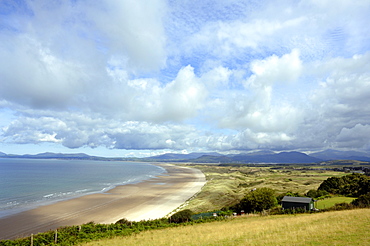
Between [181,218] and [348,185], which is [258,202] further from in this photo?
[348,185]

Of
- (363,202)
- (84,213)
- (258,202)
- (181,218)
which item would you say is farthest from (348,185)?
(84,213)

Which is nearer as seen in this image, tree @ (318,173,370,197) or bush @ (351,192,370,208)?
bush @ (351,192,370,208)

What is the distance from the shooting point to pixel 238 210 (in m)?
45.4

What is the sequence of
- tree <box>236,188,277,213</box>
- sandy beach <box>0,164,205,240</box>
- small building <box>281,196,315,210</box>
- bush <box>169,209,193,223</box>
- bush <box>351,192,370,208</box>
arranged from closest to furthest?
bush <box>351,192,370,208</box> < bush <box>169,209,193,223</box> < sandy beach <box>0,164,205,240</box> < small building <box>281,196,315,210</box> < tree <box>236,188,277,213</box>

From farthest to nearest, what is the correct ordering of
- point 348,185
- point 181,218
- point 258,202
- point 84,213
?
point 348,185
point 84,213
point 258,202
point 181,218

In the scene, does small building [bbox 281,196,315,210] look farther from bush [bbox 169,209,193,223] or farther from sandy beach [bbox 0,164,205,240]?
sandy beach [bbox 0,164,205,240]

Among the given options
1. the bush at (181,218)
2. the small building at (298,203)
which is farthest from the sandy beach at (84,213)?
the small building at (298,203)

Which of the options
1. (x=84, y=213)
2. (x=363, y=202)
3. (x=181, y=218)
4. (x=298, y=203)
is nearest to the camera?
(x=363, y=202)

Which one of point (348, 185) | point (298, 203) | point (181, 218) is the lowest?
point (181, 218)

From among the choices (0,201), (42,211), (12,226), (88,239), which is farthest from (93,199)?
(88,239)

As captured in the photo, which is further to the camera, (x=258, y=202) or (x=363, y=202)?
(x=258, y=202)

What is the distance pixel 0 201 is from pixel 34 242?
4826cm

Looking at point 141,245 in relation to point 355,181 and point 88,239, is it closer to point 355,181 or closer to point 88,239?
point 88,239

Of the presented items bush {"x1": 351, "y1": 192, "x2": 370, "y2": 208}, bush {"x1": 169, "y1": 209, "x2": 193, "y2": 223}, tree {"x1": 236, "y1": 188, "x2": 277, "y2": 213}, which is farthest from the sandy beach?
bush {"x1": 351, "y1": 192, "x2": 370, "y2": 208}
